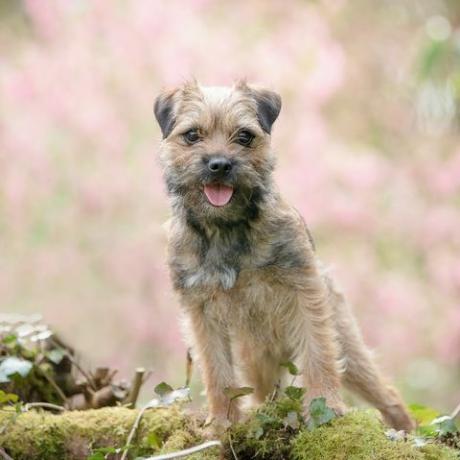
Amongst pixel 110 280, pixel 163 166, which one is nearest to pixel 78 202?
pixel 110 280

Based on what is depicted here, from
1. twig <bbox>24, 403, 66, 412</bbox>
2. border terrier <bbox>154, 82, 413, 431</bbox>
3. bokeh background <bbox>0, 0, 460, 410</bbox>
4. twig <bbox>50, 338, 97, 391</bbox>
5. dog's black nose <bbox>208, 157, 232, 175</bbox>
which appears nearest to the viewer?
dog's black nose <bbox>208, 157, 232, 175</bbox>

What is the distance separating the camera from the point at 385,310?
33.1 ft

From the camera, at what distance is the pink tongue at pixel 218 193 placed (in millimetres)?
3994

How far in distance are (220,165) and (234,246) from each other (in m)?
0.43

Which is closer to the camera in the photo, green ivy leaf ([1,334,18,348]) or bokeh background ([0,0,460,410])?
green ivy leaf ([1,334,18,348])

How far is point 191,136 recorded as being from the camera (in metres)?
4.14

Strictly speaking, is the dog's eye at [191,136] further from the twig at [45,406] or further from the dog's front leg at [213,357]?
the twig at [45,406]

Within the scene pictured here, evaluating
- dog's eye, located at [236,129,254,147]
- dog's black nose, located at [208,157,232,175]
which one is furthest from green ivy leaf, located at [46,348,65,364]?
dog's eye, located at [236,129,254,147]

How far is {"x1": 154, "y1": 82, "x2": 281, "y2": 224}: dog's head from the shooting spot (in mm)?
3980

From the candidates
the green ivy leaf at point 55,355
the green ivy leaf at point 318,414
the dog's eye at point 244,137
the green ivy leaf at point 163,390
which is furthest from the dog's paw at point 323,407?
the green ivy leaf at point 55,355

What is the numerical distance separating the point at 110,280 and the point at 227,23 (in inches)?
144

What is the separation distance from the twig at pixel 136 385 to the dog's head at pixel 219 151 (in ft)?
2.95

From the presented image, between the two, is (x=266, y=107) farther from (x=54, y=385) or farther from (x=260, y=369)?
(x=54, y=385)

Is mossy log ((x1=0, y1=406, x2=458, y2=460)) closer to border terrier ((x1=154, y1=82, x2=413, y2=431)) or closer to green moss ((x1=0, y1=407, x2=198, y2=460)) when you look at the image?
green moss ((x1=0, y1=407, x2=198, y2=460))
